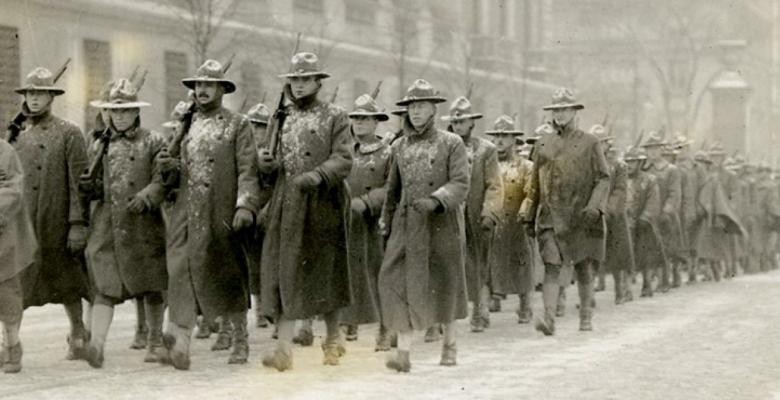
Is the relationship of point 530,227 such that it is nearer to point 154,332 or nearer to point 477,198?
point 477,198

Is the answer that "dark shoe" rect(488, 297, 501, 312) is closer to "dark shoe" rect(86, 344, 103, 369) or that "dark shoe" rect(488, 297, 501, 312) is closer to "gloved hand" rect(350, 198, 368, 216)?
"gloved hand" rect(350, 198, 368, 216)

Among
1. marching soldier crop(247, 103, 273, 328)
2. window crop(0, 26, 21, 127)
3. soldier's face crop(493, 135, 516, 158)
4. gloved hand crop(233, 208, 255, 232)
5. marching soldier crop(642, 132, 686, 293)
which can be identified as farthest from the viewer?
window crop(0, 26, 21, 127)

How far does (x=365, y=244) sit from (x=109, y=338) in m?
2.61

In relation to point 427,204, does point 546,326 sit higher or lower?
lower

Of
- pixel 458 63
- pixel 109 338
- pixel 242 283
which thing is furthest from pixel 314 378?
pixel 458 63

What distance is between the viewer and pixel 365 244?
13586 mm

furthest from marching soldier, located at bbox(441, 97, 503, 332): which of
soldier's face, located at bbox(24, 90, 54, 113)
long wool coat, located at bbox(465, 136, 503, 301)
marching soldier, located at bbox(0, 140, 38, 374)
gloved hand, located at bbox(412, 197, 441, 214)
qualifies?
marching soldier, located at bbox(0, 140, 38, 374)

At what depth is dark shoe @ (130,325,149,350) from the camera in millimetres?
13422

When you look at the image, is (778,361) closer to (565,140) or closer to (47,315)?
(565,140)

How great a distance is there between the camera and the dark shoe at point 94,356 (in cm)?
1175

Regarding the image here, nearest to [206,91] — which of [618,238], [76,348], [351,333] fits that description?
[76,348]

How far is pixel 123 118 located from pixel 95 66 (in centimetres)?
1587

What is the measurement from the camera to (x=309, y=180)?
11336 mm

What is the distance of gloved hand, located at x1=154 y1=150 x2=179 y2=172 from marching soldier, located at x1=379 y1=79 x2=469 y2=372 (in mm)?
1704
